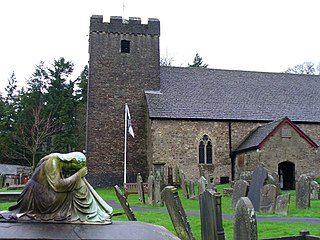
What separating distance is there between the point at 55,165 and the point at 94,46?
2382cm

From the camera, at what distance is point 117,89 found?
28.0 metres

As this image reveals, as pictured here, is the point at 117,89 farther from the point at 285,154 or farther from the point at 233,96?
Result: the point at 285,154

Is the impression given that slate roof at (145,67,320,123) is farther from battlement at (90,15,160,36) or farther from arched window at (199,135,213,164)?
battlement at (90,15,160,36)

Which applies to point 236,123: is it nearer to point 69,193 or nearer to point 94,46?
point 94,46

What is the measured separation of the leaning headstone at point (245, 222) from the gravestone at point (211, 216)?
718 millimetres

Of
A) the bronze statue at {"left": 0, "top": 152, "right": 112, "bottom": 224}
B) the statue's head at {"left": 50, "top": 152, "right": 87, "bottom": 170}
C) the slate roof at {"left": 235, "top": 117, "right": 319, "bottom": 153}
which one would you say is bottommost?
the bronze statue at {"left": 0, "top": 152, "right": 112, "bottom": 224}

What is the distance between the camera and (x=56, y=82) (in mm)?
50688

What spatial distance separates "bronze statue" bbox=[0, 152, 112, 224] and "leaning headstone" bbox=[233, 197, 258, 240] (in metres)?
1.99

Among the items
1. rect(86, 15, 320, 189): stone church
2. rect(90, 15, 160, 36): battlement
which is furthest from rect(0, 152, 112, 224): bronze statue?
rect(90, 15, 160, 36): battlement

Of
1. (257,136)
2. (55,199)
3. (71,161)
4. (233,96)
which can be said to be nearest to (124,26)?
(233,96)

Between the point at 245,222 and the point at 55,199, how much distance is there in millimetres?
2809

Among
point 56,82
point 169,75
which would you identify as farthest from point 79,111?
point 169,75

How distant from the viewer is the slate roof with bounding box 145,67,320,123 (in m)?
27.3

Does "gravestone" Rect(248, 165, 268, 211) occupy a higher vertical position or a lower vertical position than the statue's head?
lower
